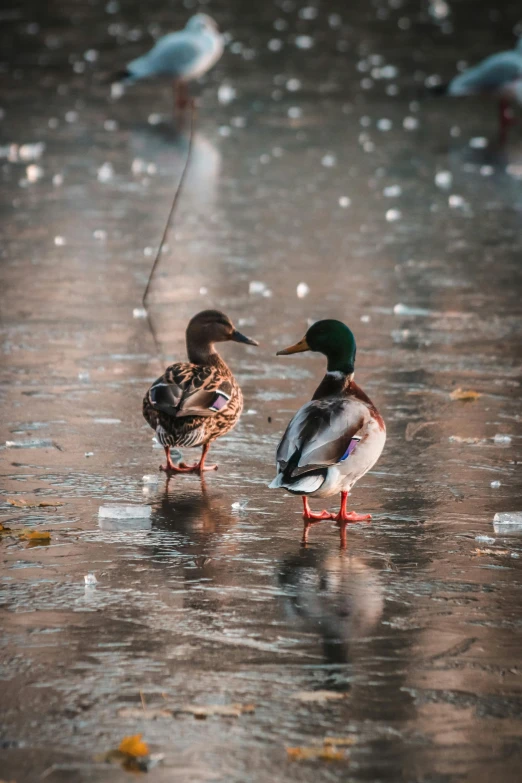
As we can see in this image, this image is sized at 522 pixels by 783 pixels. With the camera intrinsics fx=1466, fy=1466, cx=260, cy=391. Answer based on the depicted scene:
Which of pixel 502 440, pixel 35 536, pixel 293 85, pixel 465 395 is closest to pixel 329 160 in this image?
pixel 293 85

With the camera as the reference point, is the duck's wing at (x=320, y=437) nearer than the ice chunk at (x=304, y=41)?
Yes

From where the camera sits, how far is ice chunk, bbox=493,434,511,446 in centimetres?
721

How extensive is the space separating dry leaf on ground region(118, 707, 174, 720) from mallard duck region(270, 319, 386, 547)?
1.54 metres

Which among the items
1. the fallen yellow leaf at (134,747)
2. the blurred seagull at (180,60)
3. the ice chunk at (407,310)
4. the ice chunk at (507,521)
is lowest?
the blurred seagull at (180,60)

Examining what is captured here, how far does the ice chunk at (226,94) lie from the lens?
69.7 ft

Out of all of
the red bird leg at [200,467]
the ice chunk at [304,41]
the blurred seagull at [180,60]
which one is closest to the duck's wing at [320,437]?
the red bird leg at [200,467]

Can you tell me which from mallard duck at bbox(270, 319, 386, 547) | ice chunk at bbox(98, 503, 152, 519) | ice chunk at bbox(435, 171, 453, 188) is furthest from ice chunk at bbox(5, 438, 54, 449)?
ice chunk at bbox(435, 171, 453, 188)

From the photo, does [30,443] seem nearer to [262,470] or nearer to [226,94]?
[262,470]

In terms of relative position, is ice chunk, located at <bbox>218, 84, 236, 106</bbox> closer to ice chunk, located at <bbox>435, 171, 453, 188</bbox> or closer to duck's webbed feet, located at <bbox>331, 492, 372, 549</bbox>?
ice chunk, located at <bbox>435, 171, 453, 188</bbox>

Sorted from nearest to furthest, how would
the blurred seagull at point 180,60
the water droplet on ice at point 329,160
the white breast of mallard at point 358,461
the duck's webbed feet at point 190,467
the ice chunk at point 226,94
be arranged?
the white breast of mallard at point 358,461 → the duck's webbed feet at point 190,467 → the water droplet on ice at point 329,160 → the blurred seagull at point 180,60 → the ice chunk at point 226,94

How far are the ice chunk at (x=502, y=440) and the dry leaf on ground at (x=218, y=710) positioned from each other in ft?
10.7

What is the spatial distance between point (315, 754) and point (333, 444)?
1990 millimetres

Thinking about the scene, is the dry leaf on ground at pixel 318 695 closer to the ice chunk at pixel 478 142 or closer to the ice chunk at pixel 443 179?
the ice chunk at pixel 443 179

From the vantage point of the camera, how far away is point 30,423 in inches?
293
